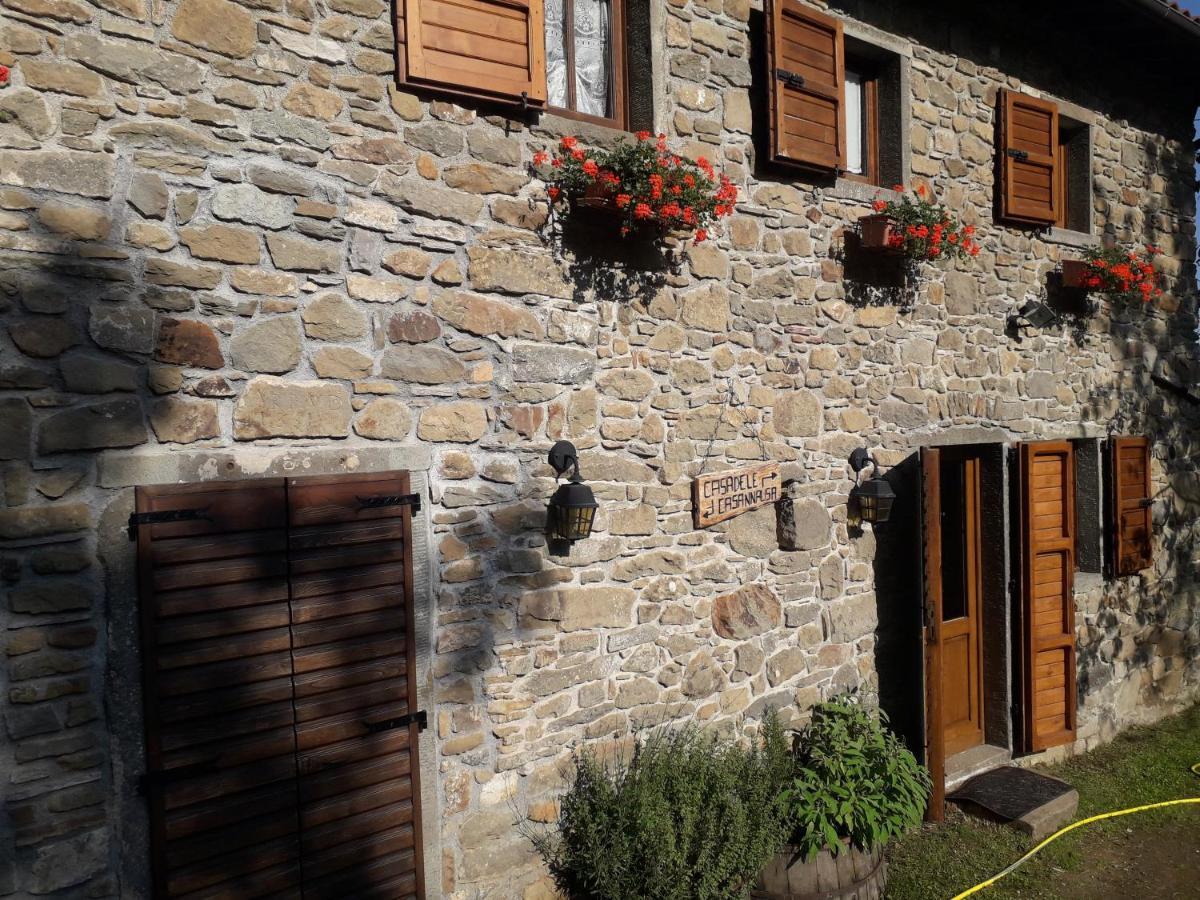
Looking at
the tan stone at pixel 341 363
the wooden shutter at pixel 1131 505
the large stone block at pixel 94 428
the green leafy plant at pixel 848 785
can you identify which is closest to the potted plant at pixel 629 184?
the tan stone at pixel 341 363

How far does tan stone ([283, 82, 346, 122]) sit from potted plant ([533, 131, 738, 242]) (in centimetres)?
88

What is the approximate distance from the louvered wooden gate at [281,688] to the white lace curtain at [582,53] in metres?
2.08

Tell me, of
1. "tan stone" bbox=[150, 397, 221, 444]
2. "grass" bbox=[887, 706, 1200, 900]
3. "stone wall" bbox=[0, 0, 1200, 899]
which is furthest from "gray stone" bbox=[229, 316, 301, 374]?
"grass" bbox=[887, 706, 1200, 900]

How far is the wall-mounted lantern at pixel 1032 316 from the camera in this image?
18.2ft

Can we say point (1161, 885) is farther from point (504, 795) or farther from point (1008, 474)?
point (504, 795)

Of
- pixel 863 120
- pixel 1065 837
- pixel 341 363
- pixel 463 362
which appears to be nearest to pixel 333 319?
pixel 341 363

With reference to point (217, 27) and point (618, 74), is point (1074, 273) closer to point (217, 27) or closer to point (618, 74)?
point (618, 74)

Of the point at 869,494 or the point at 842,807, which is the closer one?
the point at 842,807

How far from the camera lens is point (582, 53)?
3979 mm

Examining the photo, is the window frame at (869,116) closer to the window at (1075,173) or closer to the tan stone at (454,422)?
the window at (1075,173)

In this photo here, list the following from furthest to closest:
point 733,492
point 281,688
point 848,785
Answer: point 733,492
point 848,785
point 281,688

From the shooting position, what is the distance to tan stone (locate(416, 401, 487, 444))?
335cm

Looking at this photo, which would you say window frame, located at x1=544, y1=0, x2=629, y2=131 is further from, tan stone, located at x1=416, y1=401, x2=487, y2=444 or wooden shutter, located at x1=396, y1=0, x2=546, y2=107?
tan stone, located at x1=416, y1=401, x2=487, y2=444

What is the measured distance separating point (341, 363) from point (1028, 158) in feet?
16.2
